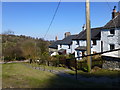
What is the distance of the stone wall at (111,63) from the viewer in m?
13.8

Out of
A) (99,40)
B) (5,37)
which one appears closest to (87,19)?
(99,40)

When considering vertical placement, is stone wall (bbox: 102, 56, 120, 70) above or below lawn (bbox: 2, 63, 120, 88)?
below

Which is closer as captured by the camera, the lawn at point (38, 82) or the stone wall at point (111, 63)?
the lawn at point (38, 82)

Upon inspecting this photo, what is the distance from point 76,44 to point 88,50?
66.5 feet

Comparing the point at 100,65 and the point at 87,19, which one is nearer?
the point at 87,19

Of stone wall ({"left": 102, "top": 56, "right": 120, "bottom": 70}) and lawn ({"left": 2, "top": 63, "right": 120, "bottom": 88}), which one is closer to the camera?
lawn ({"left": 2, "top": 63, "right": 120, "bottom": 88})

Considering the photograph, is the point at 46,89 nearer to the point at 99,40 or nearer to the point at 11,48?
the point at 99,40

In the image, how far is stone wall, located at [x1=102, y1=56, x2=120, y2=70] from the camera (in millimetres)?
13828

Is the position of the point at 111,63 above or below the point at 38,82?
below

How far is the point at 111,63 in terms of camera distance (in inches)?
565

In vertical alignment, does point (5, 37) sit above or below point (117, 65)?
above

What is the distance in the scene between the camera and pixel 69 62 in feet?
59.1

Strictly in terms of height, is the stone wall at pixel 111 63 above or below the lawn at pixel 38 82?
below

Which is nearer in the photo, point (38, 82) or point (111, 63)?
point (38, 82)
